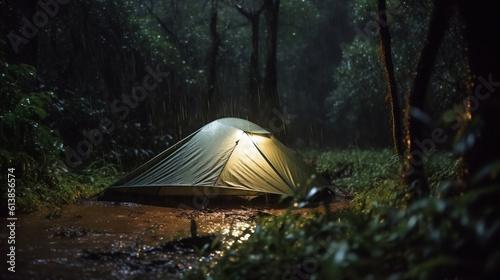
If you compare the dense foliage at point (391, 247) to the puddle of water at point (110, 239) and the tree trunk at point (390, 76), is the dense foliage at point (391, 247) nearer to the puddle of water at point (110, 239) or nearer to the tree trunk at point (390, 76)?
the puddle of water at point (110, 239)

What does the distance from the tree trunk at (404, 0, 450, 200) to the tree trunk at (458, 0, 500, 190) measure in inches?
14.5

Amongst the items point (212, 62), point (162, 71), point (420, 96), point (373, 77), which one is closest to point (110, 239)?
point (420, 96)

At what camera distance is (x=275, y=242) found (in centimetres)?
370

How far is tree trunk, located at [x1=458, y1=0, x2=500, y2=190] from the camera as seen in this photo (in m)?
2.92

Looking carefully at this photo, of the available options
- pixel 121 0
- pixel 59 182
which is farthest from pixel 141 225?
pixel 121 0

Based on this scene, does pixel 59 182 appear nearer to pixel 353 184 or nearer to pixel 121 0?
pixel 353 184

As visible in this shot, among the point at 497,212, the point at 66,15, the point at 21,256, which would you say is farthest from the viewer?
the point at 66,15

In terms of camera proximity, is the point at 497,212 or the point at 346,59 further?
the point at 346,59

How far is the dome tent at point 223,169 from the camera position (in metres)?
7.07

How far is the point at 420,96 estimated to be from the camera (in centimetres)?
409

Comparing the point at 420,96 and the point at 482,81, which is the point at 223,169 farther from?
the point at 482,81

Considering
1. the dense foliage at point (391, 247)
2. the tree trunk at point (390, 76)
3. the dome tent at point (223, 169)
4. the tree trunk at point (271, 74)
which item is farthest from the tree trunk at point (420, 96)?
the tree trunk at point (271, 74)

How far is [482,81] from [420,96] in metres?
0.89

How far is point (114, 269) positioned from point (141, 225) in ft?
6.21
